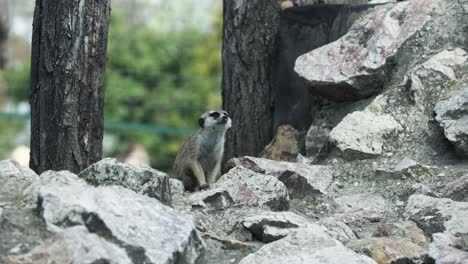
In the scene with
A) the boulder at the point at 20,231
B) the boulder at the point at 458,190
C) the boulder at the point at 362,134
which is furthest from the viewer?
the boulder at the point at 362,134

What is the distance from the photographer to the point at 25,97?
18781mm

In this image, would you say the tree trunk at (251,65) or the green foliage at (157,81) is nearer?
the tree trunk at (251,65)

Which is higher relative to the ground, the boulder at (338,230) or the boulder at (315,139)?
the boulder at (315,139)

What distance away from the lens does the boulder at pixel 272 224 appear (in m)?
4.75

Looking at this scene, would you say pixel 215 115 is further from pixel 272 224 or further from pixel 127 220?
pixel 127 220

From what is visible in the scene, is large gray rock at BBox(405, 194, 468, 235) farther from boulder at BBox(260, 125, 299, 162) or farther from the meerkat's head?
the meerkat's head

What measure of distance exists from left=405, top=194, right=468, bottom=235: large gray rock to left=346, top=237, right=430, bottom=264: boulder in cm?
33

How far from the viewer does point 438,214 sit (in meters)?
5.04

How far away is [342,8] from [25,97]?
12694 millimetres

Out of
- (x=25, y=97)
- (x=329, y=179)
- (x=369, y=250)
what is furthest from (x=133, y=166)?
(x=25, y=97)

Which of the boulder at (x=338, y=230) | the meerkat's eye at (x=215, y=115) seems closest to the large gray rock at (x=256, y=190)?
the boulder at (x=338, y=230)

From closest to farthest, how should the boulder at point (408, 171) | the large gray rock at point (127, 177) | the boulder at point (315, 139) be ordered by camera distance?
the large gray rock at point (127, 177) < the boulder at point (408, 171) < the boulder at point (315, 139)

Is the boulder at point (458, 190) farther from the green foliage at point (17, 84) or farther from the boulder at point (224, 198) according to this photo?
the green foliage at point (17, 84)

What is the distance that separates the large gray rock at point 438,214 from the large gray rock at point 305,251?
0.70m
